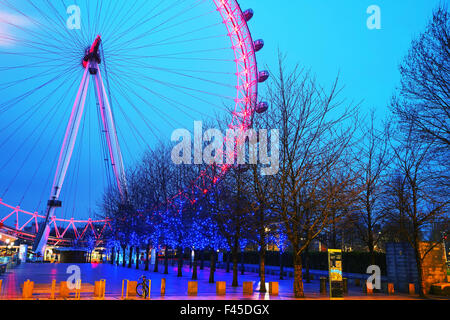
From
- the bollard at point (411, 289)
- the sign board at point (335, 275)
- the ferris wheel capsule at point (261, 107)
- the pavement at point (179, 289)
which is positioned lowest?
the pavement at point (179, 289)

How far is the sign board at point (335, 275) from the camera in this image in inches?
A: 746

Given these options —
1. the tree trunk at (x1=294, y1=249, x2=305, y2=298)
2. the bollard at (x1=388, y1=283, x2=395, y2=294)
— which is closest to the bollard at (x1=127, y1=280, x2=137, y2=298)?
the tree trunk at (x1=294, y1=249, x2=305, y2=298)

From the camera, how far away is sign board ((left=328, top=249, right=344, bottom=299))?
19.0m

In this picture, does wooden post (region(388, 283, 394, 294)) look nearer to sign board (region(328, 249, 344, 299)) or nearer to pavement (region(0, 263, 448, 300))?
pavement (region(0, 263, 448, 300))

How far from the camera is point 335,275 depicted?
19.3 m

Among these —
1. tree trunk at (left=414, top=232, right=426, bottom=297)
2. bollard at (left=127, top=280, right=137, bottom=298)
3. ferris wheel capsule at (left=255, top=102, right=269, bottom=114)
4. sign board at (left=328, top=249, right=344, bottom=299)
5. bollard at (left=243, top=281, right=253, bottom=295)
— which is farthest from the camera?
ferris wheel capsule at (left=255, top=102, right=269, bottom=114)

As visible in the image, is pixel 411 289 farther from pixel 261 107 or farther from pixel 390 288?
pixel 261 107

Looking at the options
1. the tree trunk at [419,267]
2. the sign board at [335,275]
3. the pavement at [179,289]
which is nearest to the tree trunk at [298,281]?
the pavement at [179,289]

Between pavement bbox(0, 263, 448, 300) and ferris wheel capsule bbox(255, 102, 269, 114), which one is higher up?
ferris wheel capsule bbox(255, 102, 269, 114)

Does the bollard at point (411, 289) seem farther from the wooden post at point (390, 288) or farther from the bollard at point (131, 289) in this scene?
the bollard at point (131, 289)

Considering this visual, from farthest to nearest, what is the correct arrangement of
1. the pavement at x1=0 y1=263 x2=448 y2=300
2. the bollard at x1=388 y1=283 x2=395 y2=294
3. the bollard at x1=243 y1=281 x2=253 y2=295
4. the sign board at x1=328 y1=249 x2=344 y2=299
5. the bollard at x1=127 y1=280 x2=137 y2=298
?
the bollard at x1=388 y1=283 x2=395 y2=294, the bollard at x1=243 y1=281 x2=253 y2=295, the sign board at x1=328 y1=249 x2=344 y2=299, the pavement at x1=0 y1=263 x2=448 y2=300, the bollard at x1=127 y1=280 x2=137 y2=298
